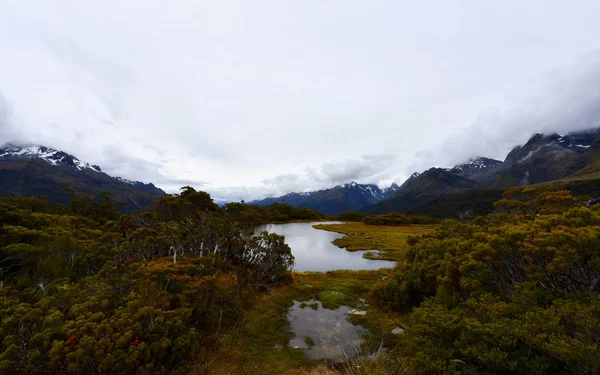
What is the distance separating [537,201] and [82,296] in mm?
37592

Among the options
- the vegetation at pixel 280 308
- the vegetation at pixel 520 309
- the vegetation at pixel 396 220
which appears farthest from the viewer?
the vegetation at pixel 396 220

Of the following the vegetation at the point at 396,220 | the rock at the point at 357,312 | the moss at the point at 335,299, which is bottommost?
the rock at the point at 357,312

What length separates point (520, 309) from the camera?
8008 millimetres

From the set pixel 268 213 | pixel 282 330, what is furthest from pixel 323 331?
pixel 268 213

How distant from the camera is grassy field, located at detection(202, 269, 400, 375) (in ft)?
34.6

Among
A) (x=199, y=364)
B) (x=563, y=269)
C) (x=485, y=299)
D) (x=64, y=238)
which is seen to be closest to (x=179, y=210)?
(x=64, y=238)

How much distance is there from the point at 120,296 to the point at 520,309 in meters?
14.6

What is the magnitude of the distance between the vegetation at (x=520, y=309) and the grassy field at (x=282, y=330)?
392 cm

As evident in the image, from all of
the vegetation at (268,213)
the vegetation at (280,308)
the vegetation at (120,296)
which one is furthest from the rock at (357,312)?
the vegetation at (268,213)

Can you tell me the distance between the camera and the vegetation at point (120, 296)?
7.03m

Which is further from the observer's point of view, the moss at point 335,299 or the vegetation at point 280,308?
the moss at point 335,299

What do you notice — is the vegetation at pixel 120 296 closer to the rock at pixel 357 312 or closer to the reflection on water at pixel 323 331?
the reflection on water at pixel 323 331

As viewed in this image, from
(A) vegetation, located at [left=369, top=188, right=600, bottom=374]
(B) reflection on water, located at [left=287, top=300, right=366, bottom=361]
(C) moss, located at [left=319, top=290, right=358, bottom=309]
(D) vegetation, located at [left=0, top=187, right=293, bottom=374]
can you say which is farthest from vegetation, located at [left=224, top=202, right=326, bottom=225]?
(A) vegetation, located at [left=369, top=188, right=600, bottom=374]

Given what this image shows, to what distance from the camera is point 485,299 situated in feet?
30.1
